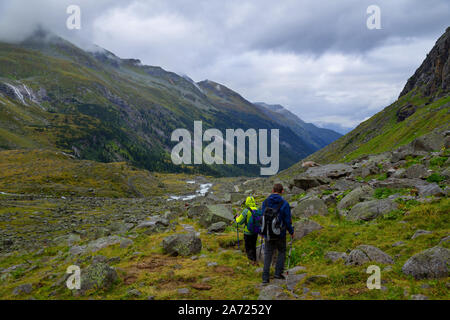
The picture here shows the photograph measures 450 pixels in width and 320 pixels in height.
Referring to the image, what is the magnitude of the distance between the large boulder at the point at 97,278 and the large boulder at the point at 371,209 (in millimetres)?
12526

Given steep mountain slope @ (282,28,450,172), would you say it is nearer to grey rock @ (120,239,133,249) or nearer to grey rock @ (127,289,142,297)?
grey rock @ (120,239,133,249)

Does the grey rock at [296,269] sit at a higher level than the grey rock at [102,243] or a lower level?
Answer: higher

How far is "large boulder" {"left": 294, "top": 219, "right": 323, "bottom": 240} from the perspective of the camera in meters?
13.7

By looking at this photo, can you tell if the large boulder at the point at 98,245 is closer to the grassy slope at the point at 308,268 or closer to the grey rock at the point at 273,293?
the grassy slope at the point at 308,268

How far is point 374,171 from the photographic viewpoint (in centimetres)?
2439

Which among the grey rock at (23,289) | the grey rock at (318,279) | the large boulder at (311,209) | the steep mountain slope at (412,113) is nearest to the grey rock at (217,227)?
the large boulder at (311,209)

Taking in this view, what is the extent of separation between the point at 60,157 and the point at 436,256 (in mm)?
116105

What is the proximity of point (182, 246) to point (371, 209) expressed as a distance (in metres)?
10.7

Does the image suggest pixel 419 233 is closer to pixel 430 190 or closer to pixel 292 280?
pixel 430 190

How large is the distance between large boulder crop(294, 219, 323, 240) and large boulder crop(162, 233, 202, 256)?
5540mm

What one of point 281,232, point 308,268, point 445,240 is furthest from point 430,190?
point 281,232

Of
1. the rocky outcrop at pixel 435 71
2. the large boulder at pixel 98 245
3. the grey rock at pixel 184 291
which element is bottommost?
the large boulder at pixel 98 245

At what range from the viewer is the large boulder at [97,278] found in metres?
9.92
